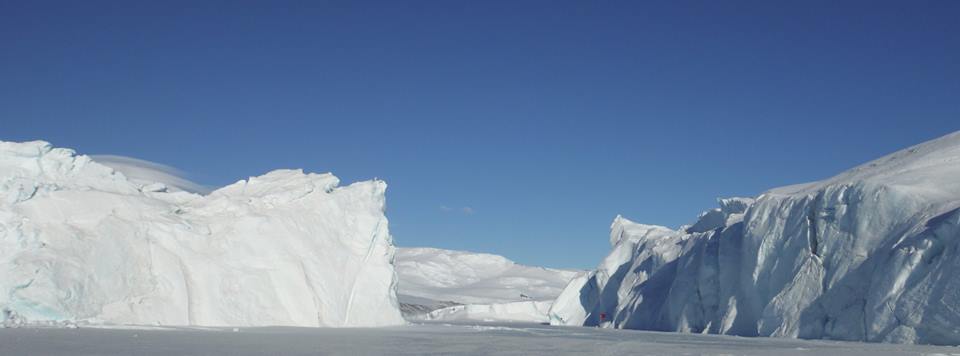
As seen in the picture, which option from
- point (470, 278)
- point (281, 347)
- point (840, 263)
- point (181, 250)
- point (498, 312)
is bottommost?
point (281, 347)

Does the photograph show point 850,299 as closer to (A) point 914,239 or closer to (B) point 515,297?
(A) point 914,239

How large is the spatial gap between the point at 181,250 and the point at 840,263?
20943mm

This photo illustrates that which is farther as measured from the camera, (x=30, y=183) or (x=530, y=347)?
(x=30, y=183)

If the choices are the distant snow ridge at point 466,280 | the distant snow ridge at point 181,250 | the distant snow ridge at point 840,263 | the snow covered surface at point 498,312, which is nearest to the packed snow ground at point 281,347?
the distant snow ridge at point 840,263

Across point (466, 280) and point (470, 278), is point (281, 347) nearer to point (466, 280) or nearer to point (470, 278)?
point (466, 280)

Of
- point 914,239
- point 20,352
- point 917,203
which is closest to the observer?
point 20,352

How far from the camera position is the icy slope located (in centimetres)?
9144

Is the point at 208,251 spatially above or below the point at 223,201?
below

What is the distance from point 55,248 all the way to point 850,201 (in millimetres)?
24125

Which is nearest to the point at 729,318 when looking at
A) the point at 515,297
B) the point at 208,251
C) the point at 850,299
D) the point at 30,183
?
the point at 850,299

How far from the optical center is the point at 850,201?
92.0ft

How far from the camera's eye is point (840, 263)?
2777 cm

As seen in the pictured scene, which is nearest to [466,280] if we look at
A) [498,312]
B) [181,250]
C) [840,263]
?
[498,312]

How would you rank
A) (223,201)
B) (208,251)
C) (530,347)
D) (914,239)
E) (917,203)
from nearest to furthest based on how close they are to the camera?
1. (530,347)
2. (914,239)
3. (917,203)
4. (208,251)
5. (223,201)
